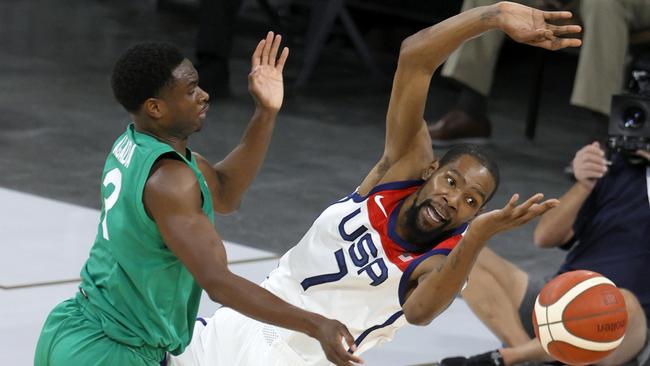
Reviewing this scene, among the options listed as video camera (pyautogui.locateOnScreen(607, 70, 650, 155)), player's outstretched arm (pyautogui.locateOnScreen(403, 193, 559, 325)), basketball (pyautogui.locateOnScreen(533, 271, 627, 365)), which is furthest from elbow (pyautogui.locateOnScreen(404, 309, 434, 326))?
video camera (pyautogui.locateOnScreen(607, 70, 650, 155))

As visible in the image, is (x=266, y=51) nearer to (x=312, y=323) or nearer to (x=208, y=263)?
(x=208, y=263)

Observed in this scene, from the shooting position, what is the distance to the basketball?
3.82 metres

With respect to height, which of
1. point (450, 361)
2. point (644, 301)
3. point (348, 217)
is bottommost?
point (450, 361)

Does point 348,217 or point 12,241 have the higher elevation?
point 348,217

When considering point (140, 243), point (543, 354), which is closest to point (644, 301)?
point (543, 354)

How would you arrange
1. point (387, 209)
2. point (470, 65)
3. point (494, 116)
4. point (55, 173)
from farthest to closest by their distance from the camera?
point (494, 116) → point (470, 65) → point (55, 173) → point (387, 209)

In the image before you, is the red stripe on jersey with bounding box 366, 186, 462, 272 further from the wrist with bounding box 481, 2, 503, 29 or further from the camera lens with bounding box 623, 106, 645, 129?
the camera lens with bounding box 623, 106, 645, 129

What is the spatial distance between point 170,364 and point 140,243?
0.51 m

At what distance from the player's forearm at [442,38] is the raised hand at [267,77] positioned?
37cm

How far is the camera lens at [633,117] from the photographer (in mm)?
4793

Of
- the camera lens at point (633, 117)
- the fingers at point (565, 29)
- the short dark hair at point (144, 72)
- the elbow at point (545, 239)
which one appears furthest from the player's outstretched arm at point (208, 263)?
the camera lens at point (633, 117)

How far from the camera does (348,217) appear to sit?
3.53 m

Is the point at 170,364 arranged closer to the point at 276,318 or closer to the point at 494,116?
the point at 276,318

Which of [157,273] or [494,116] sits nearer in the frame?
[157,273]
